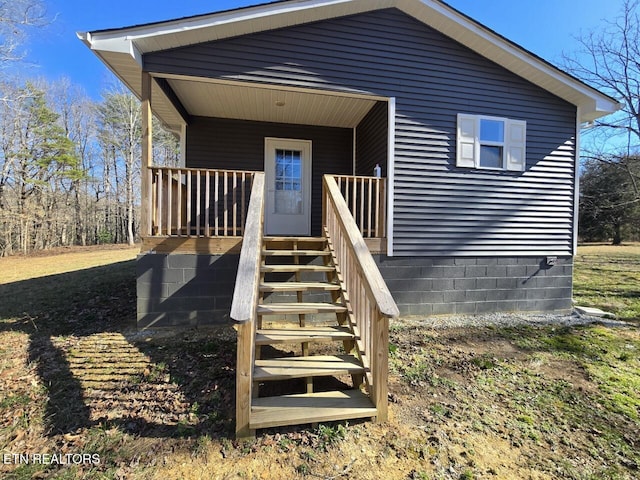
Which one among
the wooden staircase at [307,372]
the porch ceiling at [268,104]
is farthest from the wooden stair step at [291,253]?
the porch ceiling at [268,104]

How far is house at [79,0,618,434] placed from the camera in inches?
171

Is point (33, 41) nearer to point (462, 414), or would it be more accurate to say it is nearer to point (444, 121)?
point (444, 121)

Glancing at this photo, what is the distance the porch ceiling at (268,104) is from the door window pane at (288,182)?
2.43 feet

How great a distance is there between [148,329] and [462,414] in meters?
3.86

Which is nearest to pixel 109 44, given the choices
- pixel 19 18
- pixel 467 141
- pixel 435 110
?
pixel 435 110

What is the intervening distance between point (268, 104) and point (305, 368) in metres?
4.93

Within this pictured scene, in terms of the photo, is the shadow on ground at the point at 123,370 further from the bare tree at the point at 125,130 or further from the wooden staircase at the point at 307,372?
the bare tree at the point at 125,130

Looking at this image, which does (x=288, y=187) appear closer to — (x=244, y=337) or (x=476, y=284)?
(x=476, y=284)

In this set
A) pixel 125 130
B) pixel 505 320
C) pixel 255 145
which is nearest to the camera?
pixel 505 320

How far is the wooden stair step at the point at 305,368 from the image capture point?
2.42 m

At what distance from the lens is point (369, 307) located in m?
2.62

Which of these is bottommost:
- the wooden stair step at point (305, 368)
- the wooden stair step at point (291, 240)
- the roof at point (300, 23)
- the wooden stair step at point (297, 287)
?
the wooden stair step at point (305, 368)

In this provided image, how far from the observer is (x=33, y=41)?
9.74 metres


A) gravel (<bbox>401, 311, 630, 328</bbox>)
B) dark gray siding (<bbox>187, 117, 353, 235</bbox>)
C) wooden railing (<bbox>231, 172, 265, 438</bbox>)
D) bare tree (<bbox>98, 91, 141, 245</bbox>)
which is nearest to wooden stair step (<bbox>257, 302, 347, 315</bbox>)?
wooden railing (<bbox>231, 172, 265, 438</bbox>)
